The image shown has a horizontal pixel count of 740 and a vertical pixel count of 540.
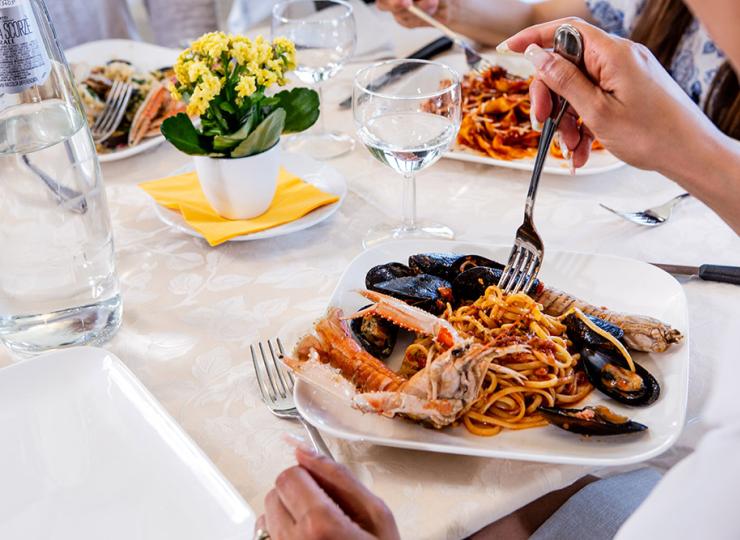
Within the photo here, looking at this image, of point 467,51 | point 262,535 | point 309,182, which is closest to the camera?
point 262,535

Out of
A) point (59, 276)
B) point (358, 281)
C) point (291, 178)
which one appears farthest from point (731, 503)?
point (291, 178)

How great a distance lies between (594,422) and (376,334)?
311 mm

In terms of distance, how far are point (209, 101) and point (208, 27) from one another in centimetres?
206

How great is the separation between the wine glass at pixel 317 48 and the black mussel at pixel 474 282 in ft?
2.04

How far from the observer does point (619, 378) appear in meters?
0.96

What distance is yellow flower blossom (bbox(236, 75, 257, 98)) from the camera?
50.4 inches

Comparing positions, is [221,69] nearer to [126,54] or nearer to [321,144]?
[321,144]

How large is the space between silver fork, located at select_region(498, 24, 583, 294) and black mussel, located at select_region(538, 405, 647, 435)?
0.26 meters

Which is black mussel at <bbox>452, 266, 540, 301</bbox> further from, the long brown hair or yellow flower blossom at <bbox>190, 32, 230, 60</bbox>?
the long brown hair

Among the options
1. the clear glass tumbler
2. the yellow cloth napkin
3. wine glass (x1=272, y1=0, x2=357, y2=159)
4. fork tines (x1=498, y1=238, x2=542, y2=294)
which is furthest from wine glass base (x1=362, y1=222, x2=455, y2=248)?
the clear glass tumbler

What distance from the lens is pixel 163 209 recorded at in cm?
147

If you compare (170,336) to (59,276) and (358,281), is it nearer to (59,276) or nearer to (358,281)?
(59,276)

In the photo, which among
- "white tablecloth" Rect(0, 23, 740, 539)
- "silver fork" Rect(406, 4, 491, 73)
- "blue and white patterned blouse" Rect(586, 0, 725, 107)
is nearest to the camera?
"white tablecloth" Rect(0, 23, 740, 539)

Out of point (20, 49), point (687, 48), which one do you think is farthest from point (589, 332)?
point (687, 48)
